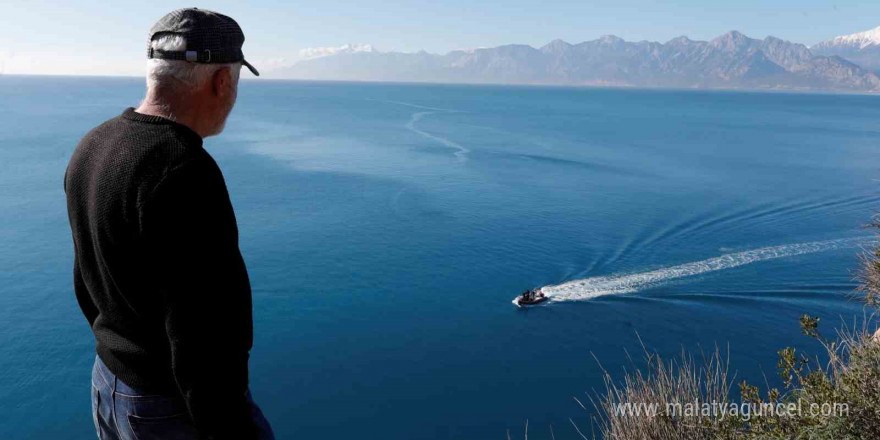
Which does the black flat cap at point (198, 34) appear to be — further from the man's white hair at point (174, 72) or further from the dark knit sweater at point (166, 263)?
the dark knit sweater at point (166, 263)

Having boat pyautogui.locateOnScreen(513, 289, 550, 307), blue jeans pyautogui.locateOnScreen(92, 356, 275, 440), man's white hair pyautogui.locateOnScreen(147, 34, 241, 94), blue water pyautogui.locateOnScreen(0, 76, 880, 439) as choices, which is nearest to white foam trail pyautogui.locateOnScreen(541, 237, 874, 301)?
blue water pyautogui.locateOnScreen(0, 76, 880, 439)

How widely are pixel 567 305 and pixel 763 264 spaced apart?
9.44 meters

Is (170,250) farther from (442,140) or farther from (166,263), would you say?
(442,140)

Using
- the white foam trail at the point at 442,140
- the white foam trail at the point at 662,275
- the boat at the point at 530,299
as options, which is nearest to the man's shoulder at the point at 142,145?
the boat at the point at 530,299

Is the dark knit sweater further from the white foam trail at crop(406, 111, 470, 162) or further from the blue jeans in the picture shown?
the white foam trail at crop(406, 111, 470, 162)

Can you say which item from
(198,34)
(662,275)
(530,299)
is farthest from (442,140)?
(198,34)

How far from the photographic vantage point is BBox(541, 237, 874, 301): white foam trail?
2386 centimetres

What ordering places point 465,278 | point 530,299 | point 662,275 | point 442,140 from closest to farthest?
point 530,299 → point 662,275 → point 465,278 → point 442,140

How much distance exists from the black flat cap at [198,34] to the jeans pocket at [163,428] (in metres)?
1.19

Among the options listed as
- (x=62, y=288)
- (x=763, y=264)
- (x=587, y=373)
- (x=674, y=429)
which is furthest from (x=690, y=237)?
(x=62, y=288)

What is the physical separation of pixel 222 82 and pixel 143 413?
3.76 ft

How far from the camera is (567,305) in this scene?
23.1 m

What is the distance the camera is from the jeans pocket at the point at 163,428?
2.12m

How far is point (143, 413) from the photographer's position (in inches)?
83.2
